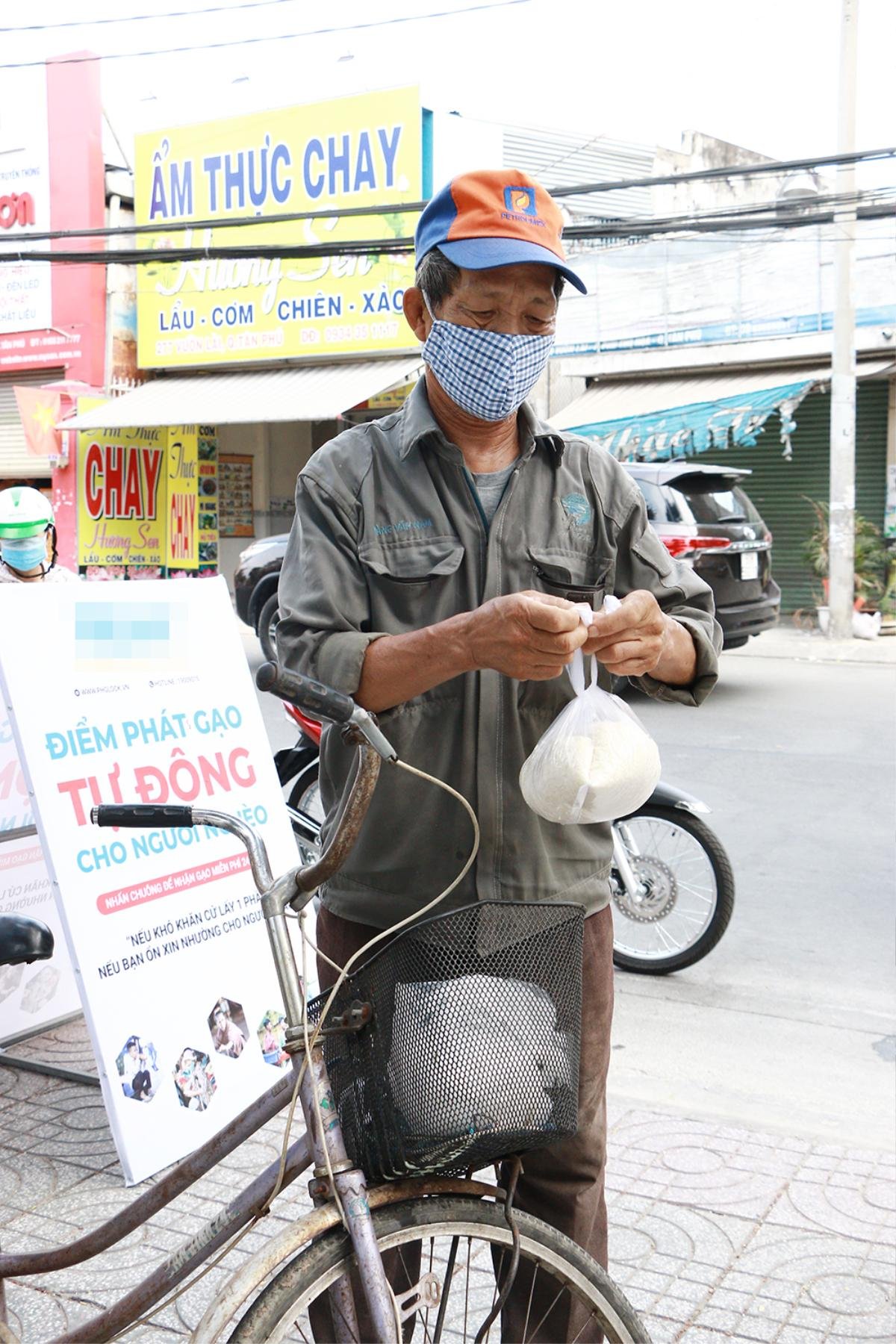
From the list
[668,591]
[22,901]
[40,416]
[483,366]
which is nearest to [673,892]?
[22,901]

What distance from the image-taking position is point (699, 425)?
16.3m

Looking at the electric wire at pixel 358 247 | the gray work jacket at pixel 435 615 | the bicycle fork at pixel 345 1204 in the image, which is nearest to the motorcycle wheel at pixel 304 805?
the gray work jacket at pixel 435 615

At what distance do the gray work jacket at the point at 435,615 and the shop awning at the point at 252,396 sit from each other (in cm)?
1310

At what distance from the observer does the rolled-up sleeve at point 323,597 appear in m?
1.84

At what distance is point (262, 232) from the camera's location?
1725cm

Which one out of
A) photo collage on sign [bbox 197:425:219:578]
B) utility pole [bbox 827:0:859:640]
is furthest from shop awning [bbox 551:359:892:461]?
photo collage on sign [bbox 197:425:219:578]

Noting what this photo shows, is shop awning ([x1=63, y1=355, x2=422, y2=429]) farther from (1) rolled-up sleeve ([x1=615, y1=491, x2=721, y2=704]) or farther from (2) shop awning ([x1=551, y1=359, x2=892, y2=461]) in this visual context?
(1) rolled-up sleeve ([x1=615, y1=491, x2=721, y2=704])

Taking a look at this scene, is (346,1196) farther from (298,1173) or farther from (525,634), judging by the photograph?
(525,634)

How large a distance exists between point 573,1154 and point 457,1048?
59cm

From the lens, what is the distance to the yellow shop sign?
1578 centimetres

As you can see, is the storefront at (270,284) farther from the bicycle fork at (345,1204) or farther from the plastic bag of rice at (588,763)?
the bicycle fork at (345,1204)

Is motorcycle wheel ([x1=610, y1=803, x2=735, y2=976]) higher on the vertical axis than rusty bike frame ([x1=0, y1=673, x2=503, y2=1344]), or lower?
lower

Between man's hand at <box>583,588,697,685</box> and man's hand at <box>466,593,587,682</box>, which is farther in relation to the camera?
man's hand at <box>583,588,697,685</box>

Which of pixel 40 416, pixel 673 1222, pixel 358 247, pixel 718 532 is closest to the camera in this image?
pixel 673 1222
